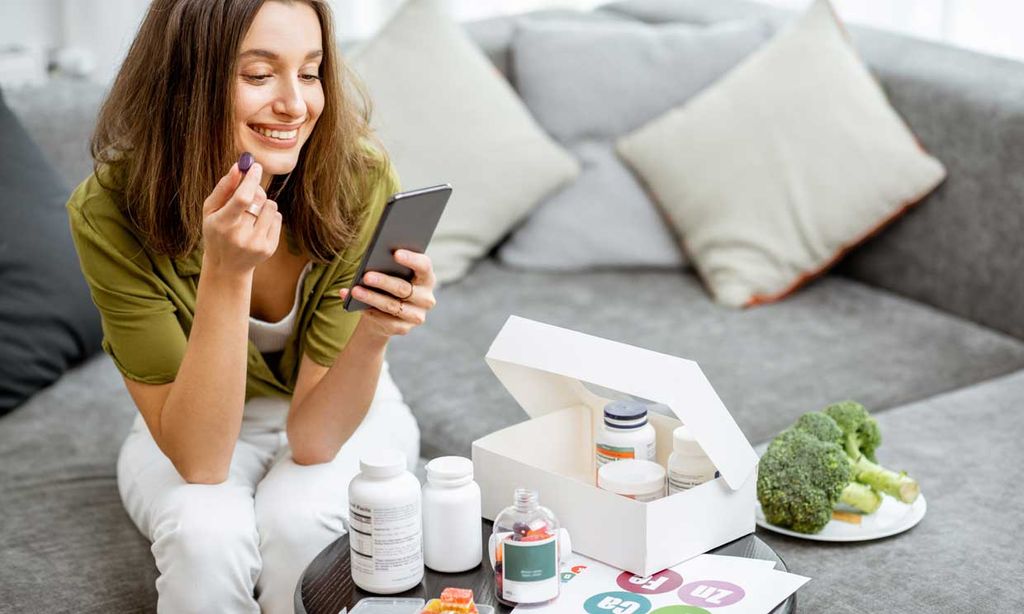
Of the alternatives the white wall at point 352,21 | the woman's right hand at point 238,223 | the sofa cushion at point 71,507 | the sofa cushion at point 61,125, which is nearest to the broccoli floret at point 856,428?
the woman's right hand at point 238,223

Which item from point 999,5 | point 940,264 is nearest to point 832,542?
point 940,264

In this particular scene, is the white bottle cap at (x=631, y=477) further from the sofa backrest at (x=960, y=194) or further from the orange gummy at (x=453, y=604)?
the sofa backrest at (x=960, y=194)

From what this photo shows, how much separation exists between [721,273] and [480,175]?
52cm

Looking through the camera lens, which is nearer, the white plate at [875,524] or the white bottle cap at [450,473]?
the white bottle cap at [450,473]

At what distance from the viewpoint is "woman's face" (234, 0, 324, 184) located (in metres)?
1.44

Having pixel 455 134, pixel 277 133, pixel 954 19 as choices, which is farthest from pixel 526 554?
pixel 954 19

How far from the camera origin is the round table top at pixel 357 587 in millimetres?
1266

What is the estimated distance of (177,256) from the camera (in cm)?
156

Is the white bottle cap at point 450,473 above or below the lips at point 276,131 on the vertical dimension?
below

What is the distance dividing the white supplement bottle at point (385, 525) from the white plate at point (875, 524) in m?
0.50

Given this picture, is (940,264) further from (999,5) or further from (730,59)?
(999,5)

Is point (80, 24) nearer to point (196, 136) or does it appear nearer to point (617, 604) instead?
point (196, 136)

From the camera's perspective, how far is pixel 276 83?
1459mm

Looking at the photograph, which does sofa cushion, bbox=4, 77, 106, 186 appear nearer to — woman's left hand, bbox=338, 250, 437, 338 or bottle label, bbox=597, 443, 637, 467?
woman's left hand, bbox=338, 250, 437, 338
